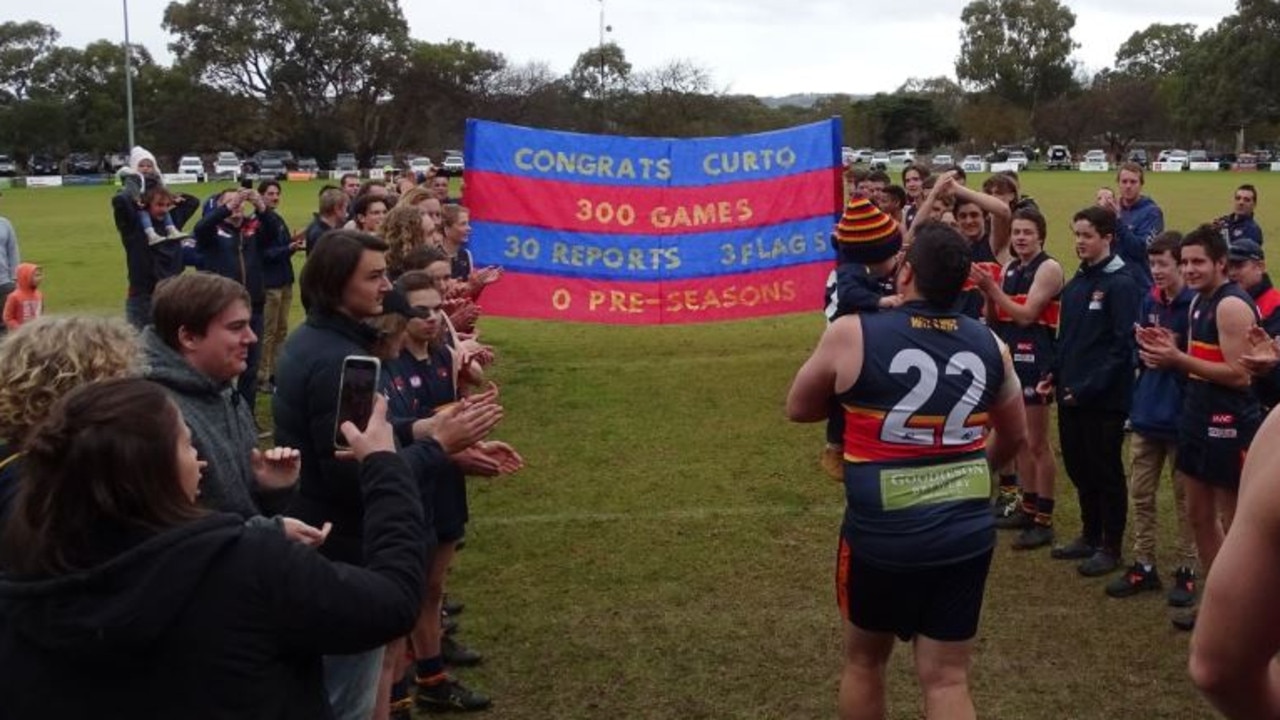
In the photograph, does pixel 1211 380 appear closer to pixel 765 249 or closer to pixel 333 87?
pixel 765 249

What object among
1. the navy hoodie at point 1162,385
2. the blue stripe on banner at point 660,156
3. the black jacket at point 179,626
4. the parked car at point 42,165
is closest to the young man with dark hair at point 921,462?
the black jacket at point 179,626

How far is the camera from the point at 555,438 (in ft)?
31.3

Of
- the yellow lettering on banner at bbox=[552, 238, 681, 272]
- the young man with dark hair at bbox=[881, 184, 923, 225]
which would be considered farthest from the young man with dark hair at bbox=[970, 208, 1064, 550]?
the yellow lettering on banner at bbox=[552, 238, 681, 272]

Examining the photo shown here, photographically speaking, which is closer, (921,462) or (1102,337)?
(921,462)

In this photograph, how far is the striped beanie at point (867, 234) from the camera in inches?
179

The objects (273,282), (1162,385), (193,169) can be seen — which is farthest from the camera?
(193,169)

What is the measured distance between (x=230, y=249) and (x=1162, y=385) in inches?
312

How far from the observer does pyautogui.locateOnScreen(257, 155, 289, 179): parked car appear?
6356cm

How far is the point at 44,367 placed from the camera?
266 cm

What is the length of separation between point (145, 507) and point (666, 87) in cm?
6926

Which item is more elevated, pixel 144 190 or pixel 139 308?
pixel 144 190

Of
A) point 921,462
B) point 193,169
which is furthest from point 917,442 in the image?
point 193,169

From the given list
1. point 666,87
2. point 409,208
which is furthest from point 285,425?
point 666,87

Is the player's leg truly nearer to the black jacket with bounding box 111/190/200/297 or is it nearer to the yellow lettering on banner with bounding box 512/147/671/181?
the yellow lettering on banner with bounding box 512/147/671/181
